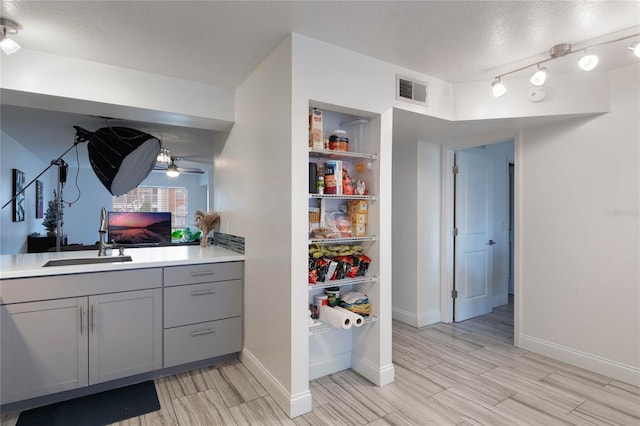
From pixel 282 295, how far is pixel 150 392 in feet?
3.94

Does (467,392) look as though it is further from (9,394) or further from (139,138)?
(139,138)

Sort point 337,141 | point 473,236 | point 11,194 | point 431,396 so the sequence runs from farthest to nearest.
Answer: point 11,194
point 473,236
point 337,141
point 431,396

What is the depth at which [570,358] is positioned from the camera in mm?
2752

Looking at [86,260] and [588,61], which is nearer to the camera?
[588,61]

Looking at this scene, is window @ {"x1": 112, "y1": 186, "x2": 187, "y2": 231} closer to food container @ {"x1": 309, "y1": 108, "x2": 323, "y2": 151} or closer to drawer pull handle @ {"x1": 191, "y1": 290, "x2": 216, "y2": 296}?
drawer pull handle @ {"x1": 191, "y1": 290, "x2": 216, "y2": 296}

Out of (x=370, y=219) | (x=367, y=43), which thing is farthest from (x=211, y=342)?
(x=367, y=43)

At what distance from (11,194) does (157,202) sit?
3934 mm

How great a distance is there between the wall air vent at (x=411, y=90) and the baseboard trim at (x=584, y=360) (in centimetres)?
239

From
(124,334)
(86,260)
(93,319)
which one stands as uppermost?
(86,260)

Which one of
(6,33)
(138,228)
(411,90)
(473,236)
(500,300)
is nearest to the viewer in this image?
(6,33)

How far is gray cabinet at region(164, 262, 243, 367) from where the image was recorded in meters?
2.43

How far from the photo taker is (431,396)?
2246 millimetres

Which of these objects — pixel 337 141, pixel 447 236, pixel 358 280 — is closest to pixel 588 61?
pixel 337 141

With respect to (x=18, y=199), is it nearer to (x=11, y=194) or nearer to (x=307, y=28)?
(x=11, y=194)
